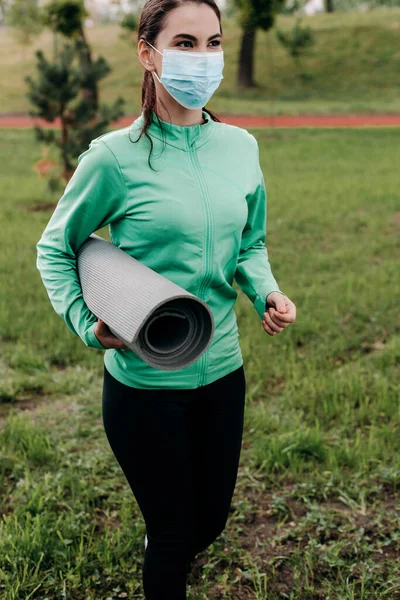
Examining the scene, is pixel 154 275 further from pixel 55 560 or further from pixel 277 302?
pixel 55 560

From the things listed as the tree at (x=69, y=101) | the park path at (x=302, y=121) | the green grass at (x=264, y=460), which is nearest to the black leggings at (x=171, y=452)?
the green grass at (x=264, y=460)

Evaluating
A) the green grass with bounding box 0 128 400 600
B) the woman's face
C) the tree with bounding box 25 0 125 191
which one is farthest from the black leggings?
the tree with bounding box 25 0 125 191

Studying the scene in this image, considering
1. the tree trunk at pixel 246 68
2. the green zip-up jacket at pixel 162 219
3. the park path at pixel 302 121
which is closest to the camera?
the green zip-up jacket at pixel 162 219

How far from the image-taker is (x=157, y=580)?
224 centimetres

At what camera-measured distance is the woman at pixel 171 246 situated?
2076mm

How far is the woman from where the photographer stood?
2.08 metres

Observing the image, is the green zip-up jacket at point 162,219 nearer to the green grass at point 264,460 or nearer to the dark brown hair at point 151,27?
the dark brown hair at point 151,27

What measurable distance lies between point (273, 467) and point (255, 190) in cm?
167

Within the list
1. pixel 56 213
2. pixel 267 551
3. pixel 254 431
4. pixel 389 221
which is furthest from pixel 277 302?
pixel 389 221

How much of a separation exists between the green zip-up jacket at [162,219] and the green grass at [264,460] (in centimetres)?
103

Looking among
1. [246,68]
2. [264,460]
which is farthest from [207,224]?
[246,68]

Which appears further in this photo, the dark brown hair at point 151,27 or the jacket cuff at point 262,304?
the jacket cuff at point 262,304

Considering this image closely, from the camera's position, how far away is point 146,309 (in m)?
1.80

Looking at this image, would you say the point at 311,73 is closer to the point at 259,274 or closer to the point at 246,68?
the point at 246,68
